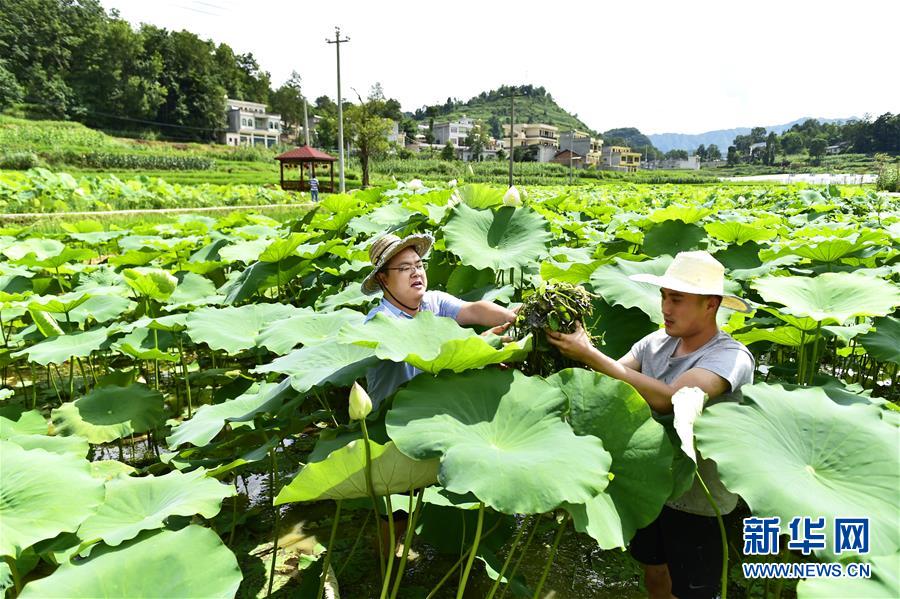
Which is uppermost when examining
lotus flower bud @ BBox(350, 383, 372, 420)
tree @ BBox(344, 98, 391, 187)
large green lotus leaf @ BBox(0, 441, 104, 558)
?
tree @ BBox(344, 98, 391, 187)

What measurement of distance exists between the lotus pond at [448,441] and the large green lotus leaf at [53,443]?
1cm

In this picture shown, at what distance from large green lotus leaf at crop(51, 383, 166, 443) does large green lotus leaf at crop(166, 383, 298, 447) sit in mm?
862

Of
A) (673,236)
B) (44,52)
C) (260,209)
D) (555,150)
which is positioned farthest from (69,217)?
(555,150)

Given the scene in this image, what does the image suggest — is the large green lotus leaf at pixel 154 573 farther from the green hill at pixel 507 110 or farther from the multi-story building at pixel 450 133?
the green hill at pixel 507 110

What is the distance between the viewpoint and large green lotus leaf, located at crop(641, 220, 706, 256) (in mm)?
2951

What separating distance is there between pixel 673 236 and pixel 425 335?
1884 millimetres

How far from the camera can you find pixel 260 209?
1327 centimetres

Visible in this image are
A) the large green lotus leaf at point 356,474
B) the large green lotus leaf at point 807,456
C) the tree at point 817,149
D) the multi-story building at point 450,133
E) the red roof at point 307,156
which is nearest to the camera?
the large green lotus leaf at point 807,456

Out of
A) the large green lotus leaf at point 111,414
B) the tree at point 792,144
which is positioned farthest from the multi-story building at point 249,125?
the tree at point 792,144

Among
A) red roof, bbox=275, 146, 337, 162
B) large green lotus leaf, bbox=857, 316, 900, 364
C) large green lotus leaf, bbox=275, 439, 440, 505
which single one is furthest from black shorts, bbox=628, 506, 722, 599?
red roof, bbox=275, 146, 337, 162

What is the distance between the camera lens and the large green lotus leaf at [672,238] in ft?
9.68

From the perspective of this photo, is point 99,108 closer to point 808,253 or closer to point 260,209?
point 260,209

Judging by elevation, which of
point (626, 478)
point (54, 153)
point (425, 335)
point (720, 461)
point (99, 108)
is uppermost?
point (99, 108)

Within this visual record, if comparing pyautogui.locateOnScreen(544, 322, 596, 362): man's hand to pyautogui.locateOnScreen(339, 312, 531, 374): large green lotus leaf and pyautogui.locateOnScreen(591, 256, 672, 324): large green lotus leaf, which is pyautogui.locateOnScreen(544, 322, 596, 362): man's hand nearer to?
pyautogui.locateOnScreen(339, 312, 531, 374): large green lotus leaf
